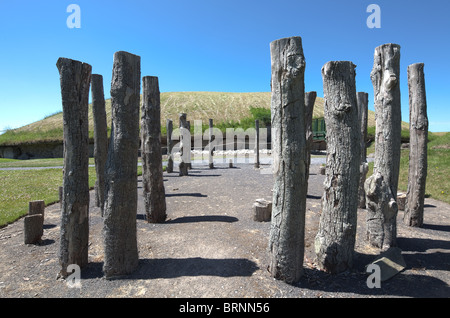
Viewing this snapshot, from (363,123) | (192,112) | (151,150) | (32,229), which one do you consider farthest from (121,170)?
(192,112)

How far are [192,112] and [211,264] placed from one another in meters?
38.0

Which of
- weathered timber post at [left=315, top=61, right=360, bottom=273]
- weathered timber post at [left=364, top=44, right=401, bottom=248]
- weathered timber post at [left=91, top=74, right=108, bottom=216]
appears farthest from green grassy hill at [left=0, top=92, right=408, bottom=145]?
weathered timber post at [left=315, top=61, right=360, bottom=273]

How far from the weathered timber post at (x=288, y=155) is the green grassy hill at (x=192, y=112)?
32970 mm

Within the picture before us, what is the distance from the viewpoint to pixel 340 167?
3973 mm

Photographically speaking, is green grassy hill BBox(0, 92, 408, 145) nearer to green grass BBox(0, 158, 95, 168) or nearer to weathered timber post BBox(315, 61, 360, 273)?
green grass BBox(0, 158, 95, 168)

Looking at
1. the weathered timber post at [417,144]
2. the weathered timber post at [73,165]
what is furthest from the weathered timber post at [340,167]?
the weathered timber post at [73,165]

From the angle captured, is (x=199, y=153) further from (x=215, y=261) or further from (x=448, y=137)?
(x=215, y=261)

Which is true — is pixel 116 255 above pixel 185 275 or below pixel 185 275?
above

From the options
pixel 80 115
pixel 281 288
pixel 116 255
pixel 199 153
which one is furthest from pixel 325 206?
pixel 199 153

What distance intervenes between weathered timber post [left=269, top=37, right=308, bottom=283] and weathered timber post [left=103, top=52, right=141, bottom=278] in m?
2.18

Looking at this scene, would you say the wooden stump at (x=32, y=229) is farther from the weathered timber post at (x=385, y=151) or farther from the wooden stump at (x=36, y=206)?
the weathered timber post at (x=385, y=151)

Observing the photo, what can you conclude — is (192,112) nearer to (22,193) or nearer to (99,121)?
(22,193)

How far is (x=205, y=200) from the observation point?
28.0 ft

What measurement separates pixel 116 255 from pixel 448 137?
75.2ft
